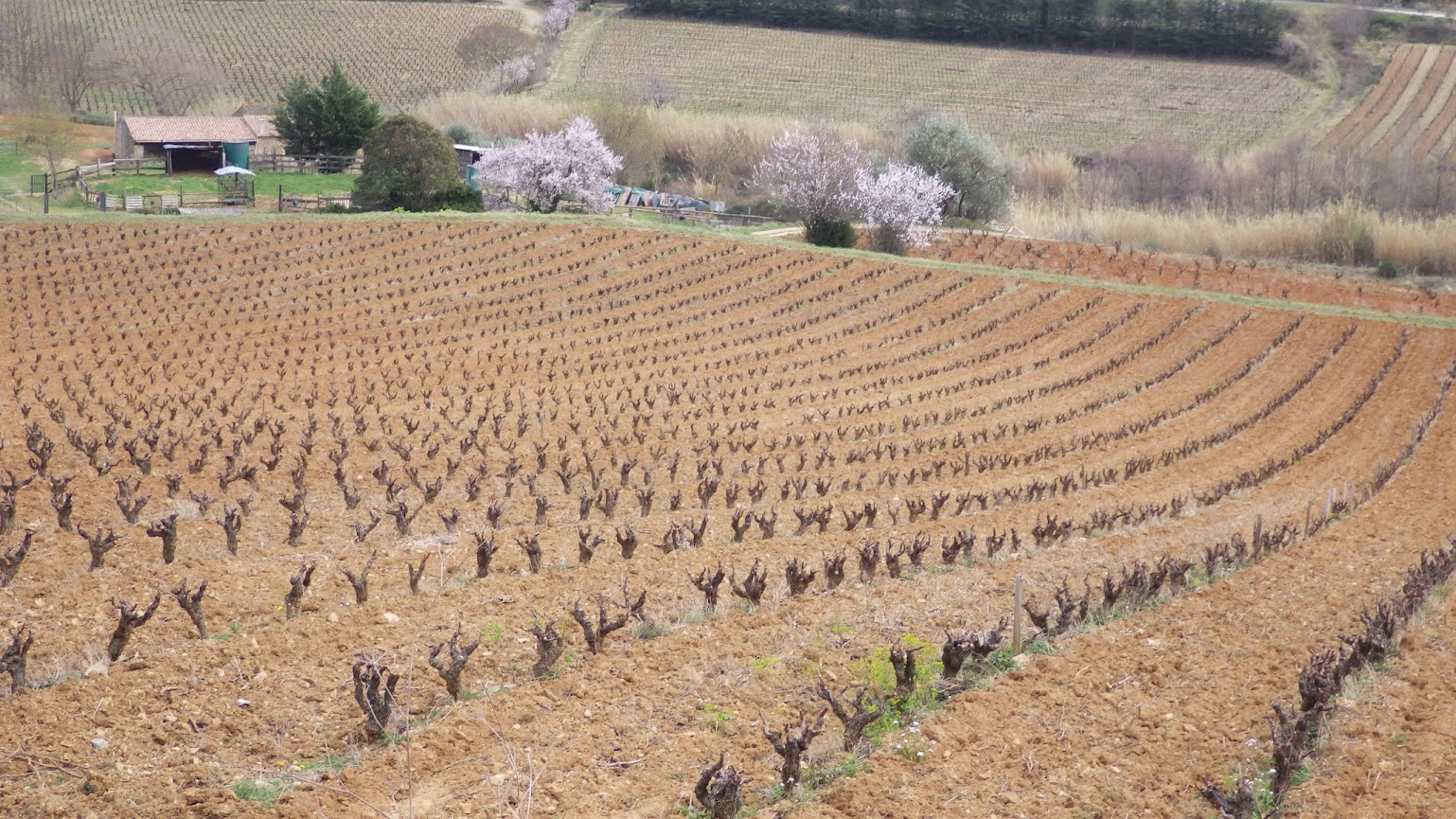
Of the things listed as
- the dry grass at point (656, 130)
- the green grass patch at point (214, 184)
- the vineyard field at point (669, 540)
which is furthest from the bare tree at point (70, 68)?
the vineyard field at point (669, 540)

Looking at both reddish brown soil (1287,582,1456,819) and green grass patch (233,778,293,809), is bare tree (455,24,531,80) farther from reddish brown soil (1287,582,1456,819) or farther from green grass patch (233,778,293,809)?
green grass patch (233,778,293,809)

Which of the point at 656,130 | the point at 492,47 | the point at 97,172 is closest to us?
the point at 97,172

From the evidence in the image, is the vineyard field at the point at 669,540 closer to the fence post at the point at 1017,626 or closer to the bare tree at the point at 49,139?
the fence post at the point at 1017,626

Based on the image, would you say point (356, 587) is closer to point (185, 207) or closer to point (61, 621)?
point (61, 621)

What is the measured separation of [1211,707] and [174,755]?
8.23 metres

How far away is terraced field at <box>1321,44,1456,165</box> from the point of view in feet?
255

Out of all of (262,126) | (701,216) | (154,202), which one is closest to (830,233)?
(701,216)

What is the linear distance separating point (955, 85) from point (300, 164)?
4867 centimetres

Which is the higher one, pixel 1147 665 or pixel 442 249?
pixel 442 249

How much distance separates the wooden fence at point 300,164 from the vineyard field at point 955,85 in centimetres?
2314

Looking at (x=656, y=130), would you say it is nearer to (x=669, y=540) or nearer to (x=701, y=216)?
(x=701, y=216)

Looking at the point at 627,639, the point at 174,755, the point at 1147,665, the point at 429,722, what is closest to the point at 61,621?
the point at 174,755

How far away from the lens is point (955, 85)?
9300cm

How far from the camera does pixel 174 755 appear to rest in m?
9.71
